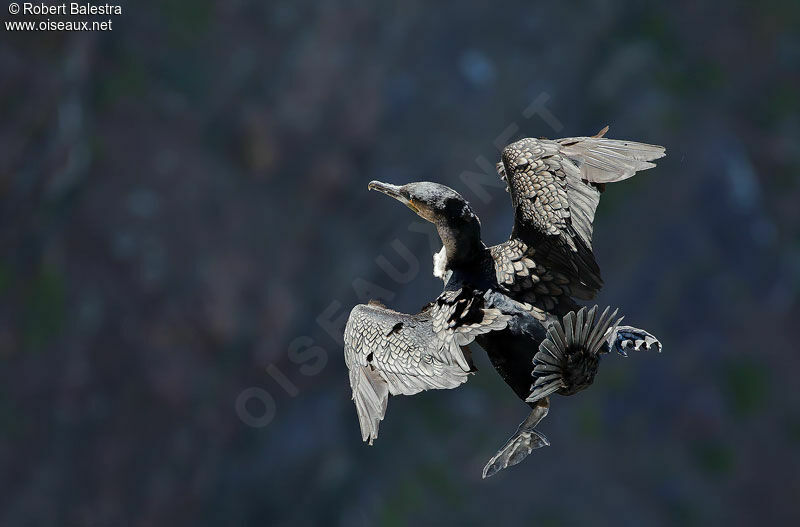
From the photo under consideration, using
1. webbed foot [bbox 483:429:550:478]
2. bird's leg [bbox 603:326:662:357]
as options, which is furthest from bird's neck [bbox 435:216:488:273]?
webbed foot [bbox 483:429:550:478]

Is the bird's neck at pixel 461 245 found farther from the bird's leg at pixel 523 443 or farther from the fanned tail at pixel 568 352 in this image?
the bird's leg at pixel 523 443

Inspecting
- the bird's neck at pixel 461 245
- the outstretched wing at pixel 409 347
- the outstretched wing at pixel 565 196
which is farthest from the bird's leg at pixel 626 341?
the bird's neck at pixel 461 245

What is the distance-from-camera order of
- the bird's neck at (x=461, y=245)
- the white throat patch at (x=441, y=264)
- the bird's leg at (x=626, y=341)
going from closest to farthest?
the bird's leg at (x=626, y=341), the bird's neck at (x=461, y=245), the white throat patch at (x=441, y=264)

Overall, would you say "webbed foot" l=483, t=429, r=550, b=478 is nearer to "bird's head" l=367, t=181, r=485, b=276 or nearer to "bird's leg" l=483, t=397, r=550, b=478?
"bird's leg" l=483, t=397, r=550, b=478

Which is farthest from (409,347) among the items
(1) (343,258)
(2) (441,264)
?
(1) (343,258)

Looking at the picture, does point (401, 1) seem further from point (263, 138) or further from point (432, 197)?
point (432, 197)

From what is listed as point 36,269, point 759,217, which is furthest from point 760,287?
point 36,269

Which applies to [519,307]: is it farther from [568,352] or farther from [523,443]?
[523,443]
